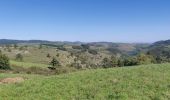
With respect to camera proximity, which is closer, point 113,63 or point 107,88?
point 107,88

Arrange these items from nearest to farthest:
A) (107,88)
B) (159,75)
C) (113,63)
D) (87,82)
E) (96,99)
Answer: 1. (96,99)
2. (107,88)
3. (87,82)
4. (159,75)
5. (113,63)

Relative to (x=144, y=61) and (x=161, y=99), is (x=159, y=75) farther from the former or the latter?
(x=144, y=61)

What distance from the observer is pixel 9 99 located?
18875mm

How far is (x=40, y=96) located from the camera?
62.6 feet

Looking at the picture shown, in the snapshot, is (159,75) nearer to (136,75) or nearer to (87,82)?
(136,75)

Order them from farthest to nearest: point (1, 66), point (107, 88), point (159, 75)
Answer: point (1, 66)
point (159, 75)
point (107, 88)

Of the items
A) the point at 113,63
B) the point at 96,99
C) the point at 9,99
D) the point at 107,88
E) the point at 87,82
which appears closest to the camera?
the point at 96,99

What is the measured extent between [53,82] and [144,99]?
27.2ft

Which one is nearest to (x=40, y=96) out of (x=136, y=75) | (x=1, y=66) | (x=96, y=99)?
(x=96, y=99)

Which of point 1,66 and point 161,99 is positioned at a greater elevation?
point 161,99

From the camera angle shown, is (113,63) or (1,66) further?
(113,63)

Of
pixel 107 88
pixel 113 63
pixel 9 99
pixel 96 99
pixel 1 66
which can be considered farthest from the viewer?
pixel 113 63

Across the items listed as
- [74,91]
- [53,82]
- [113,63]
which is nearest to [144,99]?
[74,91]

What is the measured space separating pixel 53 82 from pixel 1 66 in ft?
320
